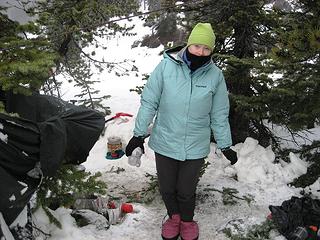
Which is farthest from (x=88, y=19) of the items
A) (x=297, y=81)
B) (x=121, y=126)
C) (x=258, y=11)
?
(x=297, y=81)

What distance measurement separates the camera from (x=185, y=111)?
12.9 ft

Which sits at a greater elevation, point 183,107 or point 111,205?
point 183,107

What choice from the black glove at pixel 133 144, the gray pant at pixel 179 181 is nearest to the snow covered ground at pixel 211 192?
the gray pant at pixel 179 181

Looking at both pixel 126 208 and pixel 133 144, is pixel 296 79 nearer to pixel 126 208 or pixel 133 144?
pixel 133 144

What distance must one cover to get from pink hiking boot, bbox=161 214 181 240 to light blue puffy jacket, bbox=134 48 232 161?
89cm

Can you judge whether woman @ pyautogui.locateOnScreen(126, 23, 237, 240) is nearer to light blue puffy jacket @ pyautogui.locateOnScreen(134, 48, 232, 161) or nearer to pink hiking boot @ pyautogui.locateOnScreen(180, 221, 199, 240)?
light blue puffy jacket @ pyautogui.locateOnScreen(134, 48, 232, 161)

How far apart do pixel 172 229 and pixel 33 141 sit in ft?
7.30

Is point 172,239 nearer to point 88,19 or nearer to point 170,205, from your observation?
point 170,205

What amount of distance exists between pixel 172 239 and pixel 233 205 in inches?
53.1

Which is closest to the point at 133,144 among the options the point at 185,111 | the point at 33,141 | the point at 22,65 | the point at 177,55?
the point at 185,111

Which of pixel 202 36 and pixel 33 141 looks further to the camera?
pixel 202 36

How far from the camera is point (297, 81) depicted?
520cm

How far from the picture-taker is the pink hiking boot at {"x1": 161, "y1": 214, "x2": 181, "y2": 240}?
4426 mm

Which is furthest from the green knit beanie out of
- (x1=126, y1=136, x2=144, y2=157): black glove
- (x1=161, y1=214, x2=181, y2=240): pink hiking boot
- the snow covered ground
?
the snow covered ground
